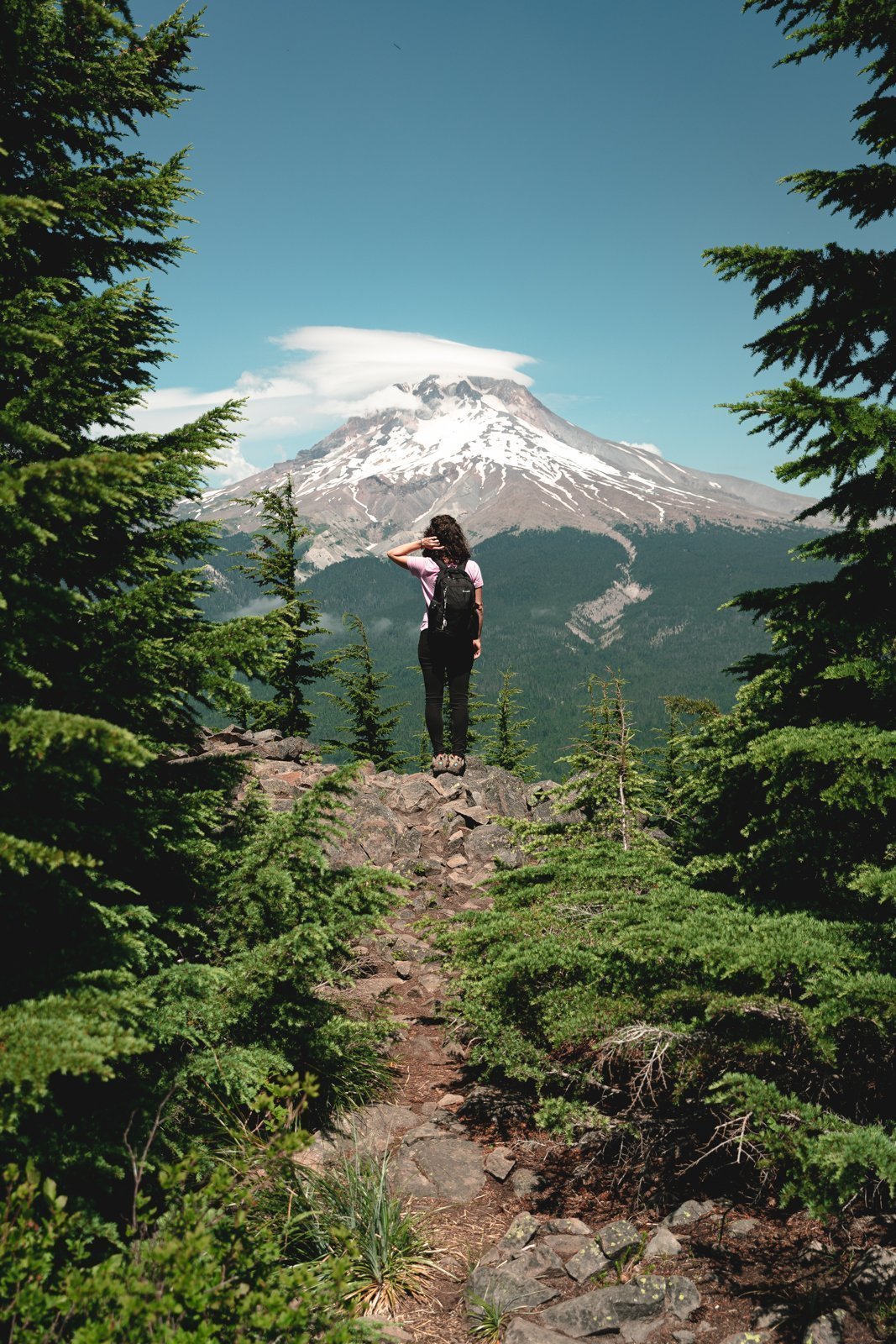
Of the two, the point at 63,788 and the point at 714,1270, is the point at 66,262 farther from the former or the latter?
the point at 714,1270

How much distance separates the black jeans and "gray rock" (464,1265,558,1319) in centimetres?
714

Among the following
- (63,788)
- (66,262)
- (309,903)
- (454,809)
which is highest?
(66,262)

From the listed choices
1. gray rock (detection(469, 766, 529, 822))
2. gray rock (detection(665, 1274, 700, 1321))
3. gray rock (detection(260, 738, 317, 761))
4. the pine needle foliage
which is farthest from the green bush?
gray rock (detection(260, 738, 317, 761))

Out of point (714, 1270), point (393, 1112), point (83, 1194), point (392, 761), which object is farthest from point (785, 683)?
point (392, 761)

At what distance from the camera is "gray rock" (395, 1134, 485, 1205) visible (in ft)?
14.3

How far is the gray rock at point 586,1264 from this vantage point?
3578 millimetres

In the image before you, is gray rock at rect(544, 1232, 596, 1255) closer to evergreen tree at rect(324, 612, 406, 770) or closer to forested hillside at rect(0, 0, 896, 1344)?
forested hillside at rect(0, 0, 896, 1344)

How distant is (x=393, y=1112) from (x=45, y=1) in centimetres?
773

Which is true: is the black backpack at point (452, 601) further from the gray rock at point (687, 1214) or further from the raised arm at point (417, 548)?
the gray rock at point (687, 1214)

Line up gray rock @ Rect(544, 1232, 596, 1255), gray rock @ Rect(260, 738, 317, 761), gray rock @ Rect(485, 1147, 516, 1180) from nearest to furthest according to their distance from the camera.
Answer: gray rock @ Rect(544, 1232, 596, 1255) < gray rock @ Rect(485, 1147, 516, 1180) < gray rock @ Rect(260, 738, 317, 761)

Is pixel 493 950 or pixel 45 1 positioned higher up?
pixel 45 1

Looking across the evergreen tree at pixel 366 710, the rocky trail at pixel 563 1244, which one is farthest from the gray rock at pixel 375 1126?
the evergreen tree at pixel 366 710

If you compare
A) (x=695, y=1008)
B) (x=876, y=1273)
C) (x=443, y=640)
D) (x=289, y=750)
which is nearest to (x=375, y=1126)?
(x=695, y=1008)

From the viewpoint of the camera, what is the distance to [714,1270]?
3.44 metres
